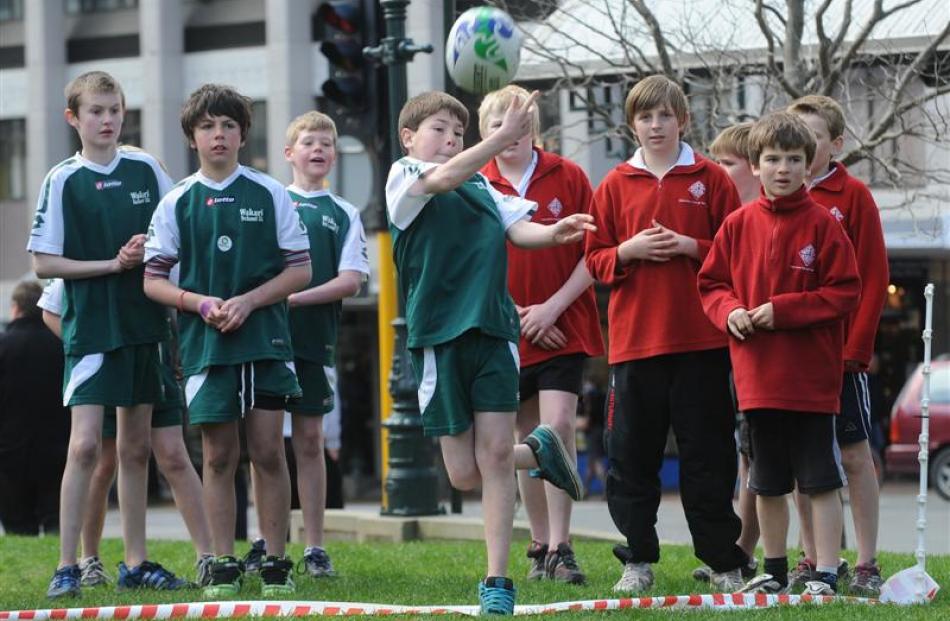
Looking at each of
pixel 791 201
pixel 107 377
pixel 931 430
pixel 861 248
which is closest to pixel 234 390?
pixel 107 377

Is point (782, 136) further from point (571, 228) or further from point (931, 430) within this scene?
point (931, 430)

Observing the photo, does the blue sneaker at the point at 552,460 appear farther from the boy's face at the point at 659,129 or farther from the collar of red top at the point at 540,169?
the collar of red top at the point at 540,169

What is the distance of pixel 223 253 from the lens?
7297 mm

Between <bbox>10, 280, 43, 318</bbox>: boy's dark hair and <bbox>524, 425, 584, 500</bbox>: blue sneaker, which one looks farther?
<bbox>10, 280, 43, 318</bbox>: boy's dark hair

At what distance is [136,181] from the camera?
25.8 ft

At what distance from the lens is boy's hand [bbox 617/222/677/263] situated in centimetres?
725

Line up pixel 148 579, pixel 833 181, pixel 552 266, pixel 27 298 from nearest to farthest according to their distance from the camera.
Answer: pixel 833 181
pixel 148 579
pixel 552 266
pixel 27 298

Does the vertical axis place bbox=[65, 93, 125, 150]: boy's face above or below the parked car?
above

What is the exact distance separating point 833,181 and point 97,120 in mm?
3283

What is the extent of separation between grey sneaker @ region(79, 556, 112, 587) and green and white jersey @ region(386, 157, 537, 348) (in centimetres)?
254

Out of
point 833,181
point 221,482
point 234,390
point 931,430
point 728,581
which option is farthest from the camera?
point 931,430

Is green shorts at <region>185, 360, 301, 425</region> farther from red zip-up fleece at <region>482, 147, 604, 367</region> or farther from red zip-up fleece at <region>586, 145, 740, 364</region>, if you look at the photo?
red zip-up fleece at <region>586, 145, 740, 364</region>

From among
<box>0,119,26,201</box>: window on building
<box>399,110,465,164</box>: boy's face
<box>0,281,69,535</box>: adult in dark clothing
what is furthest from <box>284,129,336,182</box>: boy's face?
<box>0,119,26,201</box>: window on building

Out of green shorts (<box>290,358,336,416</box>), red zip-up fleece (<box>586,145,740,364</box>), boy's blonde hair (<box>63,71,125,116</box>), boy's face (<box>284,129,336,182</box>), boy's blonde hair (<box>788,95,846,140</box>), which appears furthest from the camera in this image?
boy's face (<box>284,129,336,182</box>)
